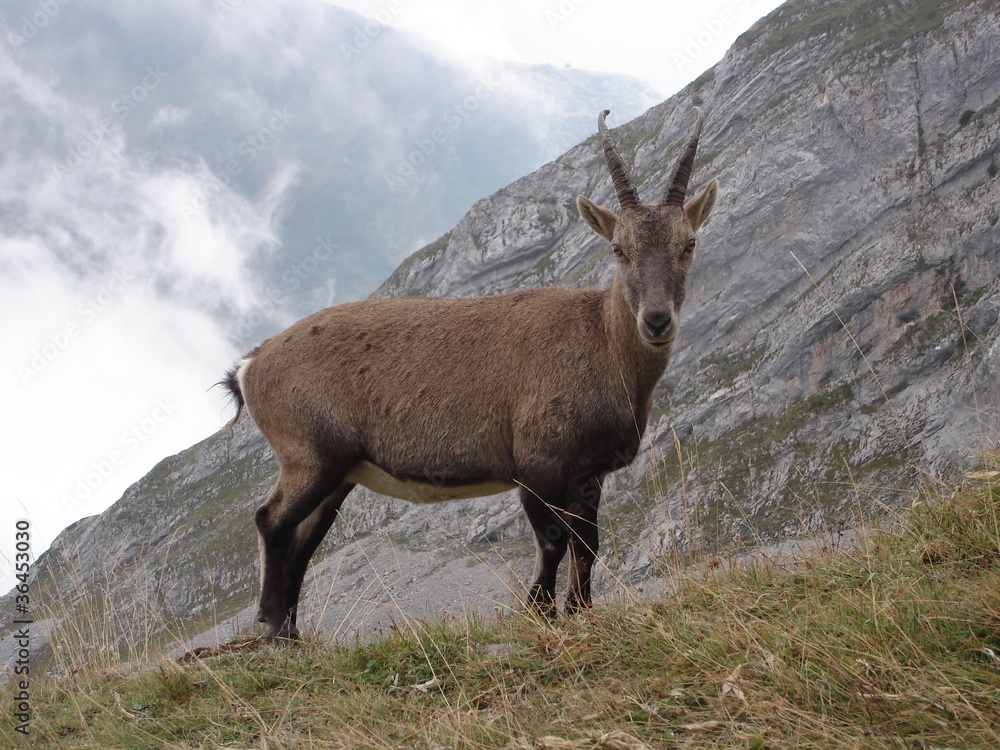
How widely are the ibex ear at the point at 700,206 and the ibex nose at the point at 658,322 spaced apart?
202 centimetres

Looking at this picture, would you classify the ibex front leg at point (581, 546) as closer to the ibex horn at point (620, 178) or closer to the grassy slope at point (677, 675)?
the grassy slope at point (677, 675)

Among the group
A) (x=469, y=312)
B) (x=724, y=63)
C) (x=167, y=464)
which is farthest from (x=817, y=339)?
(x=167, y=464)

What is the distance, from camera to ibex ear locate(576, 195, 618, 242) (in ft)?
28.7

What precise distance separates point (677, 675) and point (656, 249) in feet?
15.6

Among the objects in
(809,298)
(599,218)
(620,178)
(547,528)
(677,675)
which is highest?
(620,178)

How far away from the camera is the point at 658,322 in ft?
22.6

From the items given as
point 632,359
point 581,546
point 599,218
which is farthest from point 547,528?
point 599,218

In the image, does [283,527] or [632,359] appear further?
[283,527]

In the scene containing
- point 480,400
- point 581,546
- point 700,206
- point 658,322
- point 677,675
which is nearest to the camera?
point 677,675

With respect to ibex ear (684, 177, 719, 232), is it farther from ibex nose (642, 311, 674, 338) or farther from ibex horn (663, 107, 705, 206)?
ibex nose (642, 311, 674, 338)

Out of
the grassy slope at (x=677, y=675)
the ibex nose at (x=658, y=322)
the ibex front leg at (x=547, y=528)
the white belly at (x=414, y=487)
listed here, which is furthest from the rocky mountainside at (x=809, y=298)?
the grassy slope at (x=677, y=675)

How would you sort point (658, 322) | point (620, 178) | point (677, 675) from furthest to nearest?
point (620, 178)
point (658, 322)
point (677, 675)

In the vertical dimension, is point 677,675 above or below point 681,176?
below

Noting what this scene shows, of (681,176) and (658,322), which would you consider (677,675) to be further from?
(681,176)
